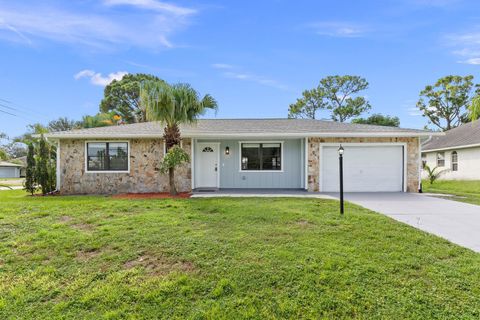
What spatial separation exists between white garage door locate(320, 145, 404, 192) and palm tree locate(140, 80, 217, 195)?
538 centimetres

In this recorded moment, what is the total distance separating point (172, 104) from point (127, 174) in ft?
13.0

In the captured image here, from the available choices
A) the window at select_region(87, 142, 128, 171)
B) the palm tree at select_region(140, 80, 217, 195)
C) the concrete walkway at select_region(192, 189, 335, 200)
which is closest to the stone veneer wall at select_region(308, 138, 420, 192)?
the concrete walkway at select_region(192, 189, 335, 200)

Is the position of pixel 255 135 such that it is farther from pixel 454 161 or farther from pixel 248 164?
pixel 454 161

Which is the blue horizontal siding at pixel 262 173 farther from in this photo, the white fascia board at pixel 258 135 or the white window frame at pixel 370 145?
the white fascia board at pixel 258 135

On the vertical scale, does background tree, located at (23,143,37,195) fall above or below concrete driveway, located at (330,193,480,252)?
above

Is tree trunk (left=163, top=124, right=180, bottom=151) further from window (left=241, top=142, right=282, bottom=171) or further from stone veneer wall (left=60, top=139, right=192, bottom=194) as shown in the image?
window (left=241, top=142, right=282, bottom=171)

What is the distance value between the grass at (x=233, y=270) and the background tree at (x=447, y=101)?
102 ft

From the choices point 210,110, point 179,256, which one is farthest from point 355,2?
point 179,256

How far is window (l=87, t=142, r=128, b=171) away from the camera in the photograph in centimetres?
1074

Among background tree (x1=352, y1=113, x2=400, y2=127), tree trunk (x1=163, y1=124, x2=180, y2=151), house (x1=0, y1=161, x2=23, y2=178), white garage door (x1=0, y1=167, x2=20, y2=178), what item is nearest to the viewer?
tree trunk (x1=163, y1=124, x2=180, y2=151)

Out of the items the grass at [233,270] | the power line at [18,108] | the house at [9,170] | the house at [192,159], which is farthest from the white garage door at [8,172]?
the grass at [233,270]

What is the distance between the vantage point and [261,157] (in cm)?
1160

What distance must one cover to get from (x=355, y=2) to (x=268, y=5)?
3329mm

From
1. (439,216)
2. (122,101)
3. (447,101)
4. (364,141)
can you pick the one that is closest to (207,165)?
(364,141)
